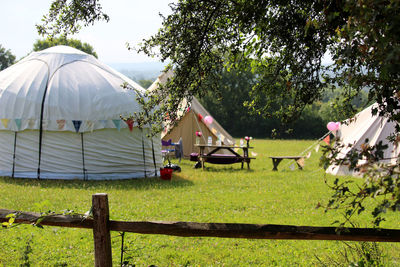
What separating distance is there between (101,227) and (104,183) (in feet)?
27.4

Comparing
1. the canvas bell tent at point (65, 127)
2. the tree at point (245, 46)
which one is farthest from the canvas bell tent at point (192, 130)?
the tree at point (245, 46)

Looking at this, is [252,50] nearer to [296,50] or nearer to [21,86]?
[296,50]

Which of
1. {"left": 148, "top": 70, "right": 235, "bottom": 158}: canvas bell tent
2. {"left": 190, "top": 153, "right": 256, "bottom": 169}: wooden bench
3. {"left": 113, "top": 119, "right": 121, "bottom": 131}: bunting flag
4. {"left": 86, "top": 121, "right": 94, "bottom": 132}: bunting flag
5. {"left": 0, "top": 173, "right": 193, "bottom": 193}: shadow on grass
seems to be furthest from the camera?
{"left": 148, "top": 70, "right": 235, "bottom": 158}: canvas bell tent

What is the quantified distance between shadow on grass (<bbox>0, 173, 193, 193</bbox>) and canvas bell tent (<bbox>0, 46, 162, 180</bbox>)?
0.51 m

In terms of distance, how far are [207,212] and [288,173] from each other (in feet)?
23.8

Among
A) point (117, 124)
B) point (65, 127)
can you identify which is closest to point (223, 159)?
point (117, 124)

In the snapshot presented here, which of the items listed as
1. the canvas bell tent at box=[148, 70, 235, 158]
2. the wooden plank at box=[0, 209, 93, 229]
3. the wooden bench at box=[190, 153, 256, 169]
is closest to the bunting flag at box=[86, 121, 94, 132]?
the wooden bench at box=[190, 153, 256, 169]

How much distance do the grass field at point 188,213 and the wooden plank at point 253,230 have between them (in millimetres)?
539

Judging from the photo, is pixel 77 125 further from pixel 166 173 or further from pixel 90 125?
pixel 166 173

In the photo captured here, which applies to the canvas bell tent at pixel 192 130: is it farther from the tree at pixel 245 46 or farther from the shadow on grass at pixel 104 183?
the tree at pixel 245 46

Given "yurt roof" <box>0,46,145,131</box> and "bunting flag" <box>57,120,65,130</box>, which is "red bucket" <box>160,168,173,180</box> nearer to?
"yurt roof" <box>0,46,145,131</box>

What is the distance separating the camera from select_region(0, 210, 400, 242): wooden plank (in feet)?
10.7

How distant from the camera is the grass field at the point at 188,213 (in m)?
5.44

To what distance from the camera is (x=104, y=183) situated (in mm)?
11523
